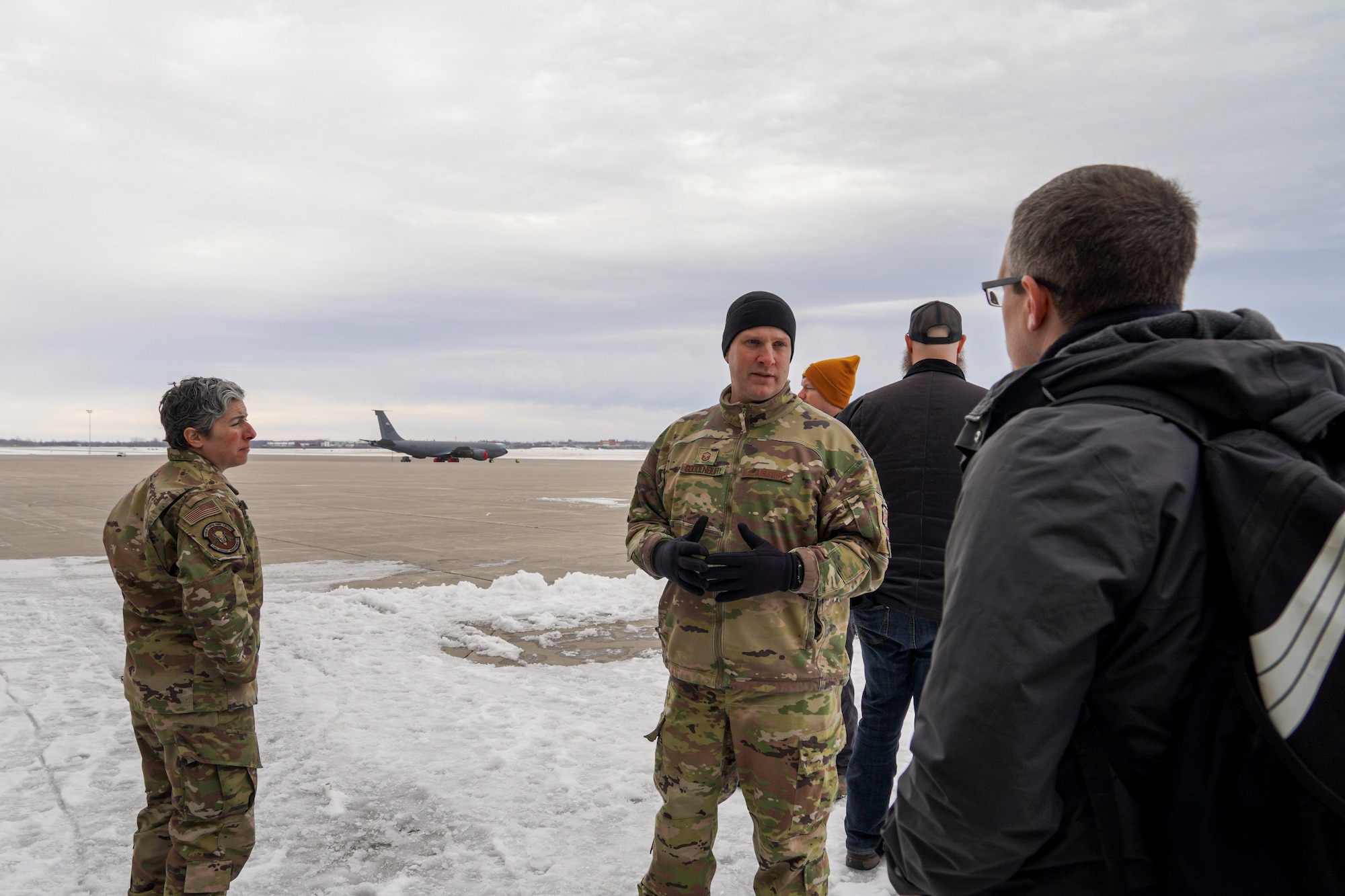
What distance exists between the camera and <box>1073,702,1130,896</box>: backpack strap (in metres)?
1.17

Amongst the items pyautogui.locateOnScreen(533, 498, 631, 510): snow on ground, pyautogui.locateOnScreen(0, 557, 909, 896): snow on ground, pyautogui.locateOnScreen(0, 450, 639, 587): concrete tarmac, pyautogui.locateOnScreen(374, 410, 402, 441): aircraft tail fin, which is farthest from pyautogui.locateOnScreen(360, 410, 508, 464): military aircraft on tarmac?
pyautogui.locateOnScreen(0, 557, 909, 896): snow on ground

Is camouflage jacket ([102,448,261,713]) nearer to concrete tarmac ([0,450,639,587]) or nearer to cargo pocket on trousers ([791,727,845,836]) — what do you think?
cargo pocket on trousers ([791,727,845,836])

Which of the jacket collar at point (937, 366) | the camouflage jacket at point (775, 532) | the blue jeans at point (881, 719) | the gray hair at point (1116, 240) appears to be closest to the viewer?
the gray hair at point (1116, 240)

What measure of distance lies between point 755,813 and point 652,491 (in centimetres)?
121

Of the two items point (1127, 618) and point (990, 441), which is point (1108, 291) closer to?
point (990, 441)

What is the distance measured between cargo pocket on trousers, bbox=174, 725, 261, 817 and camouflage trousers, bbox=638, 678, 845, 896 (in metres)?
1.49

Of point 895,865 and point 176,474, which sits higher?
point 176,474

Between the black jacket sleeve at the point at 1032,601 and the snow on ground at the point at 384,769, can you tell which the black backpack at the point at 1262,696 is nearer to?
the black jacket sleeve at the point at 1032,601

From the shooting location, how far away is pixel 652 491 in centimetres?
313

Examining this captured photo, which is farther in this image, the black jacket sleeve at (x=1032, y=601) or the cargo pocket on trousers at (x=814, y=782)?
the cargo pocket on trousers at (x=814, y=782)

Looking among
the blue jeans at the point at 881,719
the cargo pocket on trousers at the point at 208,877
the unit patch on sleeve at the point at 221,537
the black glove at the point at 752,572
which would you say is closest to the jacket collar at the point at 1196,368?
the black glove at the point at 752,572

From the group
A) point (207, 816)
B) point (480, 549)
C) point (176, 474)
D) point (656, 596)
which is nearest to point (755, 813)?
point (207, 816)

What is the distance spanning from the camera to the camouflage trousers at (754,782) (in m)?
2.56

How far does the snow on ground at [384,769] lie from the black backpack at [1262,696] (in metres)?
2.38
